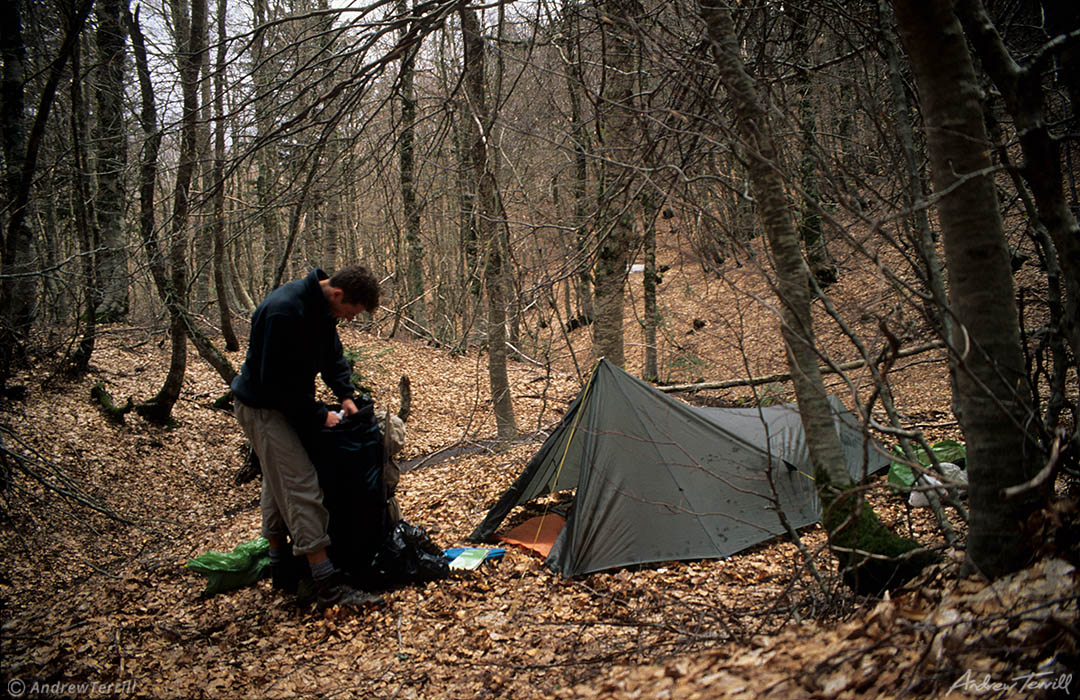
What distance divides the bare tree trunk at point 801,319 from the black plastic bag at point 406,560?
2.32 meters

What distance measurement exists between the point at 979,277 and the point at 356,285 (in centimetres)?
281

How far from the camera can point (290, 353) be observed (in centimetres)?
331

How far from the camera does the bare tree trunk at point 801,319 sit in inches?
109

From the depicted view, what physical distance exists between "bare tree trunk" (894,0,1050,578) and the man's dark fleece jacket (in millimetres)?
2913

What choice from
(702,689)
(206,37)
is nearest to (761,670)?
(702,689)

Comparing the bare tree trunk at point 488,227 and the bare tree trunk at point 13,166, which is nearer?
the bare tree trunk at point 488,227

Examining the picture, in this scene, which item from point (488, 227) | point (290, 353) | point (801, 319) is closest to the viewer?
point (801, 319)

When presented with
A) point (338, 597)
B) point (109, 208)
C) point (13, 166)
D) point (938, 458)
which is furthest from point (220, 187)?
point (109, 208)

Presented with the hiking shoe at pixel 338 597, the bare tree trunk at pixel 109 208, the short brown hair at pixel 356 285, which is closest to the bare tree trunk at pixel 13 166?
the bare tree trunk at pixel 109 208

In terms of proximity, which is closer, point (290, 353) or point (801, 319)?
point (801, 319)

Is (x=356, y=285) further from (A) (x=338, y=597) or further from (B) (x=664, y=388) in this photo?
(B) (x=664, y=388)

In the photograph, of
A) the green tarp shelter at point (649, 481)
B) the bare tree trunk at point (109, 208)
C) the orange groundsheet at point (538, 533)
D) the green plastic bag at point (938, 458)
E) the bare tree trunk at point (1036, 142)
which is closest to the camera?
the bare tree trunk at point (1036, 142)

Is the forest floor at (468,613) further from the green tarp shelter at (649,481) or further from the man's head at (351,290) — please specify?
the man's head at (351,290)

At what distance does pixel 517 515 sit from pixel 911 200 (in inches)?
140
